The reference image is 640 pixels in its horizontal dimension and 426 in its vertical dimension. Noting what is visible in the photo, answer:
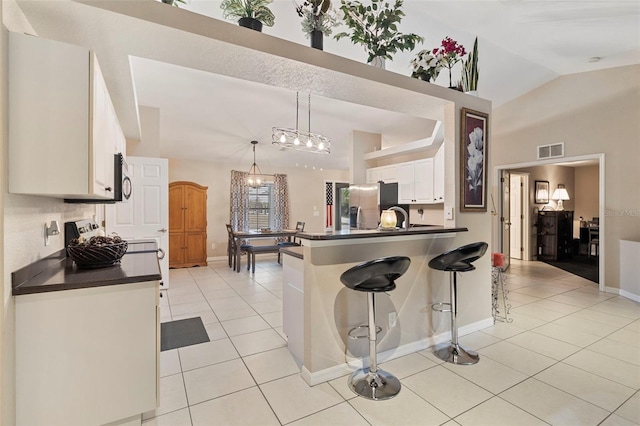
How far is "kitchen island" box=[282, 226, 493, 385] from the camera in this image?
2.21 meters

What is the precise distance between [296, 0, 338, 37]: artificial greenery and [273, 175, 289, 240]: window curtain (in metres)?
5.68

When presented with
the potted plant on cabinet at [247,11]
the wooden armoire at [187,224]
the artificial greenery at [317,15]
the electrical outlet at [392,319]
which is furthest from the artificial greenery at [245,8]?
the wooden armoire at [187,224]

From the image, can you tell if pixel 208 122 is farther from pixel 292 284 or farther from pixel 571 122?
pixel 571 122

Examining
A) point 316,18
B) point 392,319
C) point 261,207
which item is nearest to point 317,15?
point 316,18

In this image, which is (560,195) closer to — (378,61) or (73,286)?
(378,61)

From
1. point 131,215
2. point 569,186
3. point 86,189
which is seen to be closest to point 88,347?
point 86,189

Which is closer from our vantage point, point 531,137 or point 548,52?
point 548,52

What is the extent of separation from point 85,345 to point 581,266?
8.26 metres

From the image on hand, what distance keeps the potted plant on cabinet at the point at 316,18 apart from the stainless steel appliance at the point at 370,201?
3.24 metres

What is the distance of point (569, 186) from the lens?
25.4 ft

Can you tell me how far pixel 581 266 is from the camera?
626 cm

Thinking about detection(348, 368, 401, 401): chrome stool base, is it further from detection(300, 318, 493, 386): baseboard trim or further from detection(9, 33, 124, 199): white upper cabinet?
detection(9, 33, 124, 199): white upper cabinet

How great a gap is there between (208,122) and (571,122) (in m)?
6.04

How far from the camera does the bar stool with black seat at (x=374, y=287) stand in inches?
76.0
